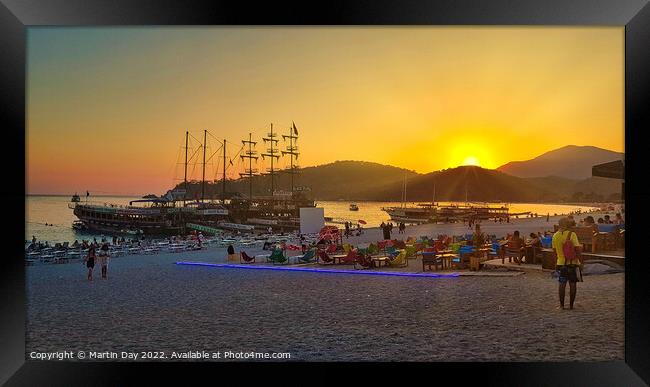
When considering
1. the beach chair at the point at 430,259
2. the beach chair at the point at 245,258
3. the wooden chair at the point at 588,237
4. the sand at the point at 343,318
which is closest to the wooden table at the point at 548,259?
the sand at the point at 343,318

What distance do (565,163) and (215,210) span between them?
20.6ft

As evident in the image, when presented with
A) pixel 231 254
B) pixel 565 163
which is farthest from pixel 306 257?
pixel 565 163

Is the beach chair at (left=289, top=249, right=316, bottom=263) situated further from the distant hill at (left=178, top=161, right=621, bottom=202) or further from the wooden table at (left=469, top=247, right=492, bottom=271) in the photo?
the wooden table at (left=469, top=247, right=492, bottom=271)

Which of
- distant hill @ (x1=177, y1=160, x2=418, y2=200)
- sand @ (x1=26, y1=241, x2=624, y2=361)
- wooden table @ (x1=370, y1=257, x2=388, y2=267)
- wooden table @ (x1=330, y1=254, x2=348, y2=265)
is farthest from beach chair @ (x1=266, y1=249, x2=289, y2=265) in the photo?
wooden table @ (x1=370, y1=257, x2=388, y2=267)

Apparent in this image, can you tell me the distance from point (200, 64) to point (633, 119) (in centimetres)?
576

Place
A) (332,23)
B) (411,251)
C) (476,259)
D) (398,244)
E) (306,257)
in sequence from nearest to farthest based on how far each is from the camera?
(332,23) < (476,259) < (411,251) < (398,244) < (306,257)

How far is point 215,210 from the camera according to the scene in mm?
10953

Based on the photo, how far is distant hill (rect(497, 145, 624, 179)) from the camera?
28.4ft

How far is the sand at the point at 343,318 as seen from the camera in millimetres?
6164

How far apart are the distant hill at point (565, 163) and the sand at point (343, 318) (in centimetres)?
Result: 165

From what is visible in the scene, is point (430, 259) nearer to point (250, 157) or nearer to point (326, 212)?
point (326, 212)

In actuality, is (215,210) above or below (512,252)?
above

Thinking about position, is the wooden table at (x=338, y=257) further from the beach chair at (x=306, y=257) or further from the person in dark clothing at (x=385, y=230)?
the person in dark clothing at (x=385, y=230)

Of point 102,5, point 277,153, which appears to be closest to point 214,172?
point 277,153
